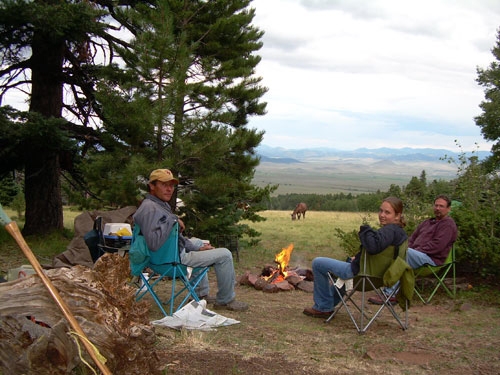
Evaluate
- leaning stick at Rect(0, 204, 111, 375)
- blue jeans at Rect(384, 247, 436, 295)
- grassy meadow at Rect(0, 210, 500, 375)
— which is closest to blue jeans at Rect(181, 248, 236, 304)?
grassy meadow at Rect(0, 210, 500, 375)

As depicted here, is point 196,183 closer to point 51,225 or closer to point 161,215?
point 51,225

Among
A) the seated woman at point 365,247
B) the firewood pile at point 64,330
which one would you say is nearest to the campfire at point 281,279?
the seated woman at point 365,247

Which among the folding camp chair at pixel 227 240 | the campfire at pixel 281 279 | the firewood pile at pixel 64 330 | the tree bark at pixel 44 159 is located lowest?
the campfire at pixel 281 279

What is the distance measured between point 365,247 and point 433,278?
9.25 ft

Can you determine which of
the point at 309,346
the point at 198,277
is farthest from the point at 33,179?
the point at 309,346

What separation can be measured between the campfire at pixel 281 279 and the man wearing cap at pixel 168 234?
153cm

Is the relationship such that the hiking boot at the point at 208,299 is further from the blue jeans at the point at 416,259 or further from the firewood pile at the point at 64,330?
the firewood pile at the point at 64,330

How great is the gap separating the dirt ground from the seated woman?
17 centimetres

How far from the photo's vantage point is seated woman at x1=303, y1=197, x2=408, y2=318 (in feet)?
14.8

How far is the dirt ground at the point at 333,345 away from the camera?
3432mm

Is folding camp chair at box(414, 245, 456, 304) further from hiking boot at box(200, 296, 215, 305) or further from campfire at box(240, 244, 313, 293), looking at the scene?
hiking boot at box(200, 296, 215, 305)

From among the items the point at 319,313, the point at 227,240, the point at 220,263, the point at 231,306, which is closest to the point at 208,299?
the point at 231,306

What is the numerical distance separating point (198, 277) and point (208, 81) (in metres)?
5.90

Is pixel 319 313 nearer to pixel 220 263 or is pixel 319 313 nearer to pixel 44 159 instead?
pixel 220 263
